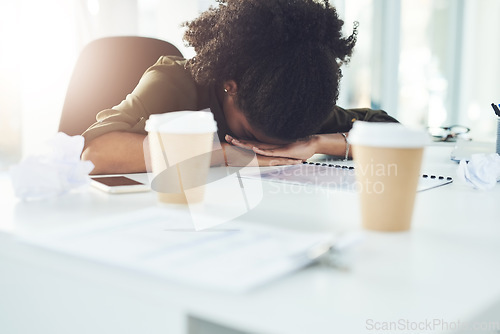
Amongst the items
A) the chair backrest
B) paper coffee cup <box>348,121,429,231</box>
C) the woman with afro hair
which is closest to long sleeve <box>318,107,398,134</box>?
the woman with afro hair

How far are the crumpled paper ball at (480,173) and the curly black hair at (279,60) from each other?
1.23 feet

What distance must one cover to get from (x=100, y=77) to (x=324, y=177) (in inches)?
34.2

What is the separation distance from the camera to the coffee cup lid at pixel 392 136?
1.70 feet

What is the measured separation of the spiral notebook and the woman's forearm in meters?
0.25

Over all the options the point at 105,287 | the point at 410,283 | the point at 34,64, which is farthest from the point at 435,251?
the point at 34,64

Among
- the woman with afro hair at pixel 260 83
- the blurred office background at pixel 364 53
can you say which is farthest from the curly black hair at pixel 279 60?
the blurred office background at pixel 364 53

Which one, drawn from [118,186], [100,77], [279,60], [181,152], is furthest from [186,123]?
[100,77]

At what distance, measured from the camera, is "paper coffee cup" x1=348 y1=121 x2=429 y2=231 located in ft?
1.70

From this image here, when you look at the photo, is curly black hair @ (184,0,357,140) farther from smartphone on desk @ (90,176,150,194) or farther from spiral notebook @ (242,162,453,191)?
smartphone on desk @ (90,176,150,194)

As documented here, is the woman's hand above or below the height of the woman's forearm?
below

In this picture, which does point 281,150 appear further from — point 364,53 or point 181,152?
point 364,53

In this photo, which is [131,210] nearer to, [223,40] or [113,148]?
[113,148]

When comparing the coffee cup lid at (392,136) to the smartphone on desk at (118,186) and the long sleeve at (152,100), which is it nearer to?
the smartphone on desk at (118,186)

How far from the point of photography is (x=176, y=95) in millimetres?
1312
